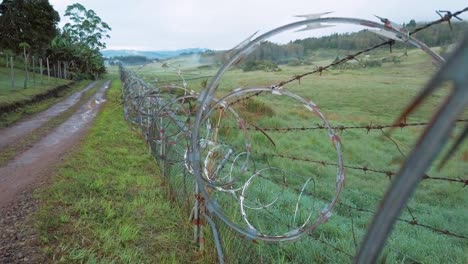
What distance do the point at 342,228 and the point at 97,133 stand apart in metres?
7.77

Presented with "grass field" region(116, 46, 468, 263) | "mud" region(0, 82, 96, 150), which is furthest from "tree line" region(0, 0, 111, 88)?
"grass field" region(116, 46, 468, 263)

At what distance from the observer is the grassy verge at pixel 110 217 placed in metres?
3.91

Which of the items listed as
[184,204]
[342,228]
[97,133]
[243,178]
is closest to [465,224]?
[342,228]

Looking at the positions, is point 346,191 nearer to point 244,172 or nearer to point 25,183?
point 244,172

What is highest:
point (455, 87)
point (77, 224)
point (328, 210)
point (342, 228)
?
point (455, 87)

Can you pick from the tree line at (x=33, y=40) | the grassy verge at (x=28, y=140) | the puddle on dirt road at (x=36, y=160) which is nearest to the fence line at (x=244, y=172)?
the puddle on dirt road at (x=36, y=160)

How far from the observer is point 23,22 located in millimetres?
34094

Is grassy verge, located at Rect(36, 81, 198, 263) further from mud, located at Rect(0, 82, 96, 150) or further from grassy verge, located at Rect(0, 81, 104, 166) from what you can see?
mud, located at Rect(0, 82, 96, 150)

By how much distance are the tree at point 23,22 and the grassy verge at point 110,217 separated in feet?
97.4

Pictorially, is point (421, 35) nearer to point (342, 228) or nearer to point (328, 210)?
point (328, 210)

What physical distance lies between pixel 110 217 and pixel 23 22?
34.7m

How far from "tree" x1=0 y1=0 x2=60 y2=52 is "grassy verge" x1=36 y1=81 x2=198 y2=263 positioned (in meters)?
29.7

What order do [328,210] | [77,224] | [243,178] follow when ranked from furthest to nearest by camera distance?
[243,178] → [77,224] → [328,210]

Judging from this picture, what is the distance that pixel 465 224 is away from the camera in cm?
617
